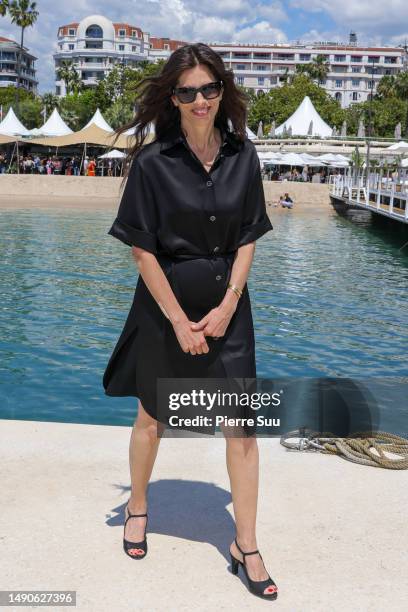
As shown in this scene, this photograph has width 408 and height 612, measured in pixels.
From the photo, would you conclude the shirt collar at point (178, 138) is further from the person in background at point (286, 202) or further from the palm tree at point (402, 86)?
the palm tree at point (402, 86)

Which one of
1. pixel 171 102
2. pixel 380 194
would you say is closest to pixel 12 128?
pixel 380 194

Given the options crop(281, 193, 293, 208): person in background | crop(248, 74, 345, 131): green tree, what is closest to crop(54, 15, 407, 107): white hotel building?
crop(248, 74, 345, 131): green tree

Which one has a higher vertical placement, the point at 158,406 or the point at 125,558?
the point at 158,406

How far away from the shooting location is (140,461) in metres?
3.07

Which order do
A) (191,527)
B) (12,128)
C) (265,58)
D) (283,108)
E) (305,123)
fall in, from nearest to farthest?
(191,527) < (12,128) < (305,123) < (283,108) < (265,58)

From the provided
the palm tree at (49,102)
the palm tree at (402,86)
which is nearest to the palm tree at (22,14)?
the palm tree at (49,102)

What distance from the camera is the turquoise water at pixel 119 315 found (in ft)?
25.4

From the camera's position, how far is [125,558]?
2967 mm

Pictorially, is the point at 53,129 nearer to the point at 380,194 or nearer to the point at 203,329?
the point at 380,194

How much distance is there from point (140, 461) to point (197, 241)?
2.86 feet

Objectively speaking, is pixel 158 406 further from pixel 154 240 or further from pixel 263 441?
pixel 263 441

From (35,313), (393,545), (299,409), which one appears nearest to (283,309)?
(35,313)

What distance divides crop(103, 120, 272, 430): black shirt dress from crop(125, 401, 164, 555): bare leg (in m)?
0.10

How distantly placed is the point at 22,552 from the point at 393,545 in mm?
1366
